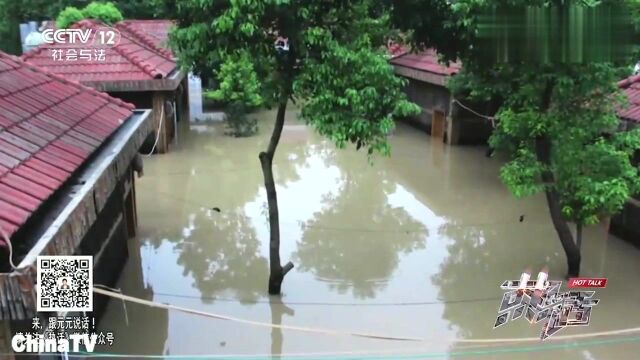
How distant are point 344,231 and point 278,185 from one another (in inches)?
127

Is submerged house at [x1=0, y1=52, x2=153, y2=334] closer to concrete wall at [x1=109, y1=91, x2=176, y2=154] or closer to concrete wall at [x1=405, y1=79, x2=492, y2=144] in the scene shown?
concrete wall at [x1=109, y1=91, x2=176, y2=154]

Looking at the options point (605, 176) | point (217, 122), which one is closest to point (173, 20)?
point (605, 176)

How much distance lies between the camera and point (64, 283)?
3678 millimetres

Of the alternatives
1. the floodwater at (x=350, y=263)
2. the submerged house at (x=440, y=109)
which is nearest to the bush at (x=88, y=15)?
the floodwater at (x=350, y=263)

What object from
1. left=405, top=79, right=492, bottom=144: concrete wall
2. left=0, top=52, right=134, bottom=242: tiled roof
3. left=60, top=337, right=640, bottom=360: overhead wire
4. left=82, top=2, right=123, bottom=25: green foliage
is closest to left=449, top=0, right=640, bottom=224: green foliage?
left=60, top=337, right=640, bottom=360: overhead wire

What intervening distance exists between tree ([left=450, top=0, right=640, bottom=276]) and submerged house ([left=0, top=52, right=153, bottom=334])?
4.32 metres

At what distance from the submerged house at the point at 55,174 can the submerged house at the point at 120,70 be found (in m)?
6.10

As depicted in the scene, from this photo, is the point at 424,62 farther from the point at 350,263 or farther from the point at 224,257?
the point at 224,257

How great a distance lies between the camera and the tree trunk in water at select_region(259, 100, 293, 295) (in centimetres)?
698

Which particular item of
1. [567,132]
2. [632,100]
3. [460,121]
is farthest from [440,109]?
[567,132]

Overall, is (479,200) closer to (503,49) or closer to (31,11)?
(503,49)

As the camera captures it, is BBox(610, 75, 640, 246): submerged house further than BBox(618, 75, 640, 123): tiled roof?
Yes

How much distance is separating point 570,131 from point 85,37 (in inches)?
519

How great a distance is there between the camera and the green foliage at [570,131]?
259 inches
